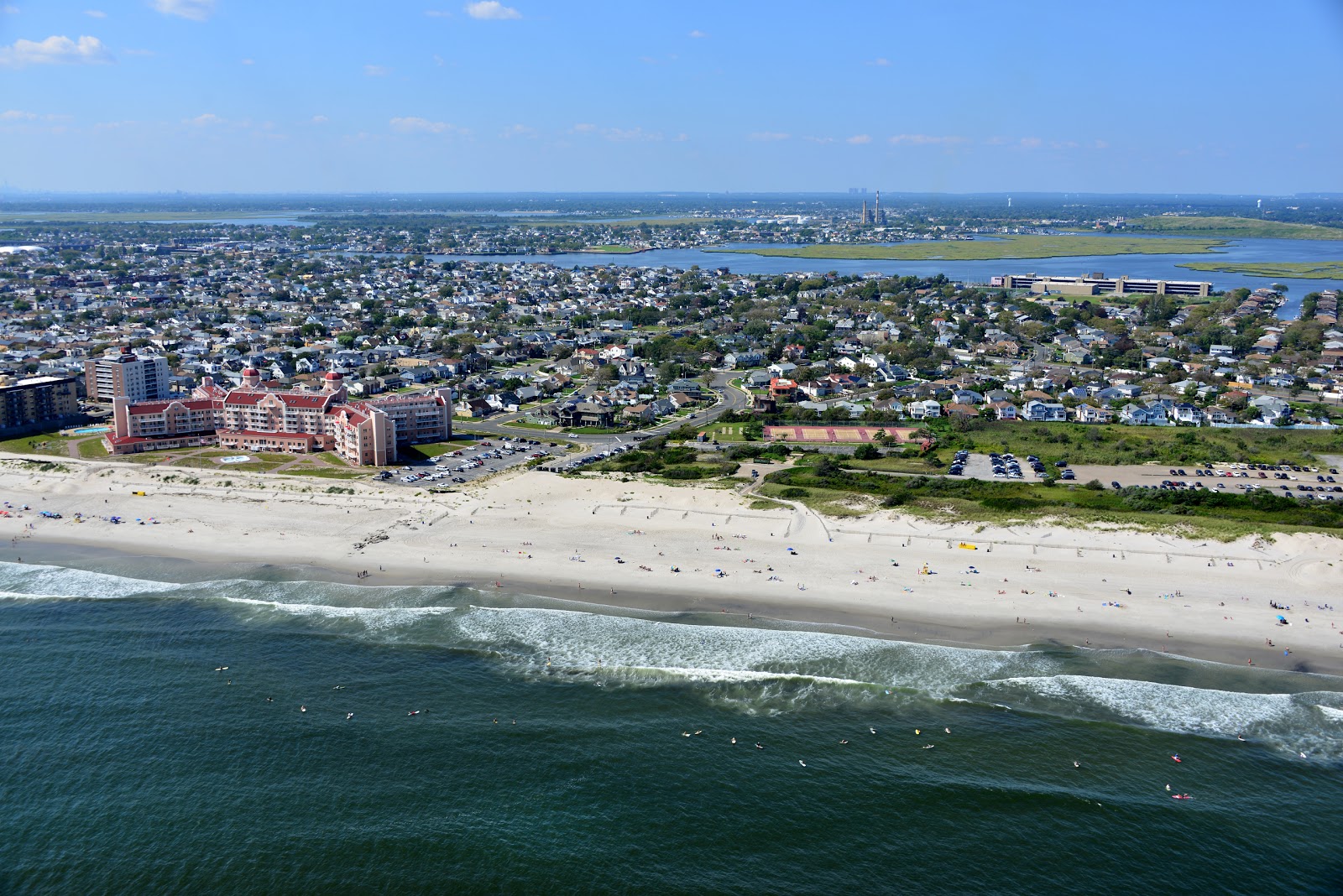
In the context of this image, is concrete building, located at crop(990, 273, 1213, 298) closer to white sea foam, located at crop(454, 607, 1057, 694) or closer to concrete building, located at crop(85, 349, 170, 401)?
concrete building, located at crop(85, 349, 170, 401)

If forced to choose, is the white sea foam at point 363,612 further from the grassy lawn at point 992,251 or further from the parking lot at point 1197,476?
the grassy lawn at point 992,251

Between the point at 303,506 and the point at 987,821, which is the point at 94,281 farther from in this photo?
the point at 987,821

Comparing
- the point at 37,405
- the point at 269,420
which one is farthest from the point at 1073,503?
the point at 37,405

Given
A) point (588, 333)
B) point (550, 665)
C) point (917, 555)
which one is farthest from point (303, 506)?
point (588, 333)

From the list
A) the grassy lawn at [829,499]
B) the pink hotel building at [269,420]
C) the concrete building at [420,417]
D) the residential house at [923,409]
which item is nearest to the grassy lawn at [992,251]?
the residential house at [923,409]

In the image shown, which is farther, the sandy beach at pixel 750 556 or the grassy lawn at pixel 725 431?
the grassy lawn at pixel 725 431

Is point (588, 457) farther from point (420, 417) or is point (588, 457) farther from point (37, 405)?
point (37, 405)

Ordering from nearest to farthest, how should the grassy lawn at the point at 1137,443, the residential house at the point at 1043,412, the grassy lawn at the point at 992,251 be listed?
the grassy lawn at the point at 1137,443 < the residential house at the point at 1043,412 < the grassy lawn at the point at 992,251

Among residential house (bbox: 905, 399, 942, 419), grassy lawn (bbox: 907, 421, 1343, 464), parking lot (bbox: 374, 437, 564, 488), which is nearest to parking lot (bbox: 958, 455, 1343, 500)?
grassy lawn (bbox: 907, 421, 1343, 464)
